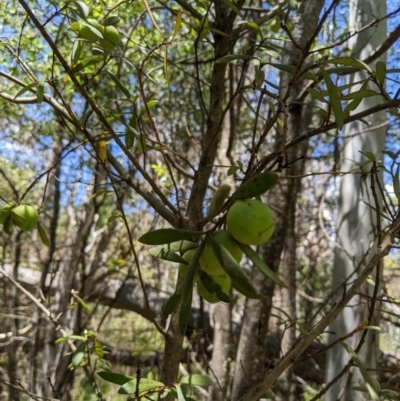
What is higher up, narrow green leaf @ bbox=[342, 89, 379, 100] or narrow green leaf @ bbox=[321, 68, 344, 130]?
narrow green leaf @ bbox=[342, 89, 379, 100]

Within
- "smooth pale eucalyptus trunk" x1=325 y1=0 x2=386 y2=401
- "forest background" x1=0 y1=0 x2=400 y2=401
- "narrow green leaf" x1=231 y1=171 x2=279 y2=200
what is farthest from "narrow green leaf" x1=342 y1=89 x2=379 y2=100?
"smooth pale eucalyptus trunk" x1=325 y1=0 x2=386 y2=401

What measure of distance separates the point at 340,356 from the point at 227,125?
1.11 meters

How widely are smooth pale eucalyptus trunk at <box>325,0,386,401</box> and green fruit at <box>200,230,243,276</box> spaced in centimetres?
107

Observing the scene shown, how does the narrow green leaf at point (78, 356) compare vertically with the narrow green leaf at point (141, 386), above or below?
below

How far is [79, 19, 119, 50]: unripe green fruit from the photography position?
739 millimetres

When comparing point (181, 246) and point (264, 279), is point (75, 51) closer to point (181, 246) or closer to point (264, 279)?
point (181, 246)

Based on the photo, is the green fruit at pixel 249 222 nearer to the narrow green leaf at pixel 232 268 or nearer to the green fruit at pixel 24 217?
the narrow green leaf at pixel 232 268

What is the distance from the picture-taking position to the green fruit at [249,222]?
0.44 m

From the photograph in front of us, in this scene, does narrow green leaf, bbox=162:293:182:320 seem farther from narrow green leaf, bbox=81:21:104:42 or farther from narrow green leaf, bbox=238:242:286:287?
narrow green leaf, bbox=81:21:104:42

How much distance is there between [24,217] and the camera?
767mm

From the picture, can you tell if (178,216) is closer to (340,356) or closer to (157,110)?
(340,356)

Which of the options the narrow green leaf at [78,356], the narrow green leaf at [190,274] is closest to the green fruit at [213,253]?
the narrow green leaf at [190,274]

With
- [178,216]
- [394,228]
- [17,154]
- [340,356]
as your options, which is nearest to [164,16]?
[17,154]

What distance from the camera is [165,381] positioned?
0.76 m
